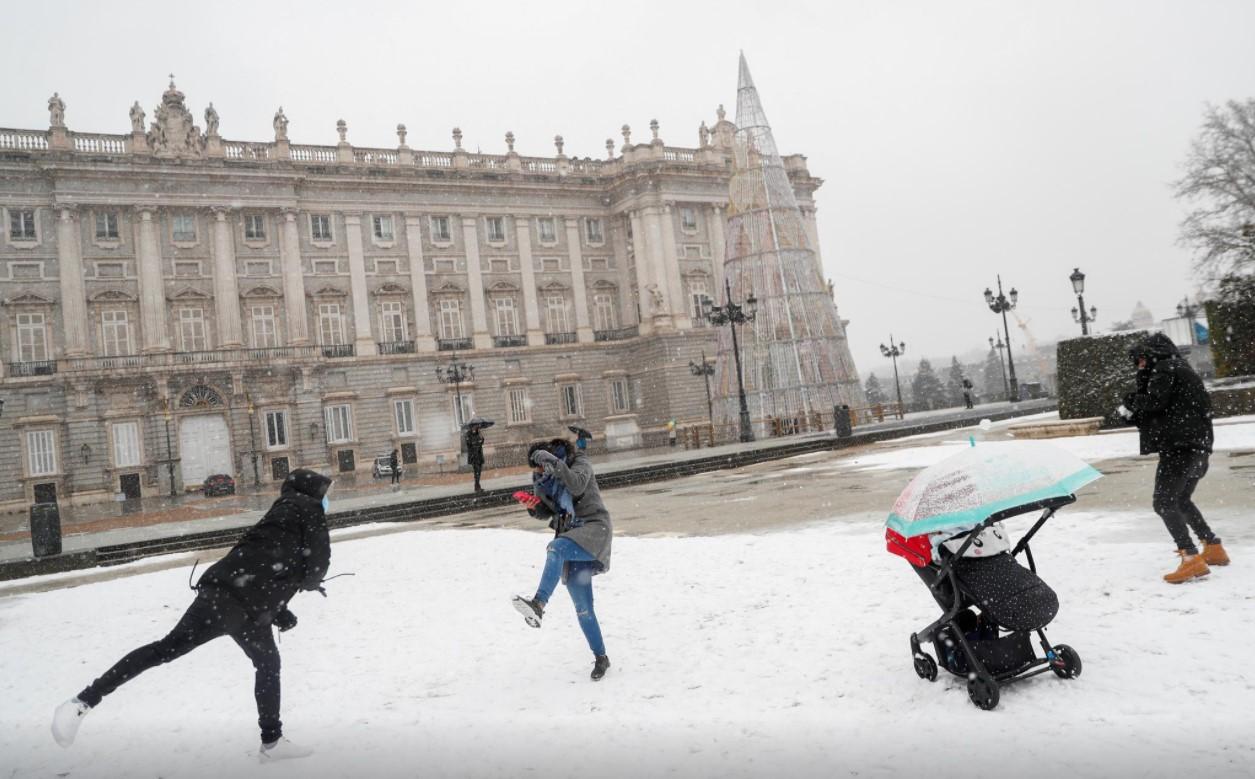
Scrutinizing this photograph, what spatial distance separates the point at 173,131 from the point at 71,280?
8338 millimetres

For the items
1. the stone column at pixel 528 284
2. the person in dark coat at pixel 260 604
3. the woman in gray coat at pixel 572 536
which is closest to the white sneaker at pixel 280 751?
the person in dark coat at pixel 260 604

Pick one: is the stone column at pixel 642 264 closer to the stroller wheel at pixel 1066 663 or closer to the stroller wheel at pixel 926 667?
the stroller wheel at pixel 926 667

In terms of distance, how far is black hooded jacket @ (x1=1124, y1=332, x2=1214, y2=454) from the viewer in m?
5.24

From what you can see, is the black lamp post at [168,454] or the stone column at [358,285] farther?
the stone column at [358,285]

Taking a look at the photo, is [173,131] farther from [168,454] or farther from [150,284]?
[168,454]

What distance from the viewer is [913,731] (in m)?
3.76

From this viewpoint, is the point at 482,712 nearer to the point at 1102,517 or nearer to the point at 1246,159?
the point at 1102,517

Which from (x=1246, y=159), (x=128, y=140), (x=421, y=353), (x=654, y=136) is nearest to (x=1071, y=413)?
(x=1246, y=159)

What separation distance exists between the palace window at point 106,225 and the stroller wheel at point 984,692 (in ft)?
141

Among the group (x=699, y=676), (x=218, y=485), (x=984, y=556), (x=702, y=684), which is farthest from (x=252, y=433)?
(x=984, y=556)

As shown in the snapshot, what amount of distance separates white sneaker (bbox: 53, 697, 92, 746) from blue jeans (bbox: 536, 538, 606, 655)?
7.82 feet

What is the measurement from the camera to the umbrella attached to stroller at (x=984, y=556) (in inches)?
153

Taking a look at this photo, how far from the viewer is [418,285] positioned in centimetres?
4428

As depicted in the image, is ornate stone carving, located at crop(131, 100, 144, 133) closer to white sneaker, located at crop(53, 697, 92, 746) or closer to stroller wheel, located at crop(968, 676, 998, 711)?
white sneaker, located at crop(53, 697, 92, 746)
